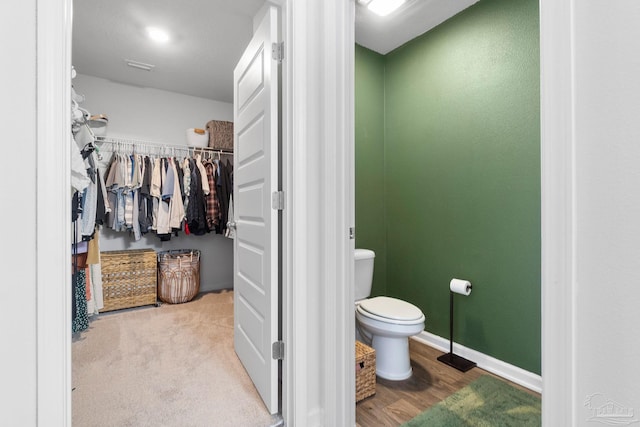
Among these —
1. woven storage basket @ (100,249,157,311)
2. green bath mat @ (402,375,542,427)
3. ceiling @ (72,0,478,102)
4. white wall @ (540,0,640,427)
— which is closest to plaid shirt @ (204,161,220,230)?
woven storage basket @ (100,249,157,311)

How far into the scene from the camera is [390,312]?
73.7 inches

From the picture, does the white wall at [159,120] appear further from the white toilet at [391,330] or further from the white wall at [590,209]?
the white wall at [590,209]

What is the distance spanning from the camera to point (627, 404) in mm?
579

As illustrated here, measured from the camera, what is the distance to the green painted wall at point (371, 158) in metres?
2.52

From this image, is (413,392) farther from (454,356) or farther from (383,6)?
(383,6)

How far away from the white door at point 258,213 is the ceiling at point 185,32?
56 cm

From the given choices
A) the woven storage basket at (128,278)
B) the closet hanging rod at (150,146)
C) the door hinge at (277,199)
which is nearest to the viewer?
the door hinge at (277,199)

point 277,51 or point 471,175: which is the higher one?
point 277,51

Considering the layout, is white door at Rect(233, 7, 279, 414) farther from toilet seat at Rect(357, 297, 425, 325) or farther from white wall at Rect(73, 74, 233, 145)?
white wall at Rect(73, 74, 233, 145)

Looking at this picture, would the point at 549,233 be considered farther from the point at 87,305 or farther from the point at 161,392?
the point at 87,305
